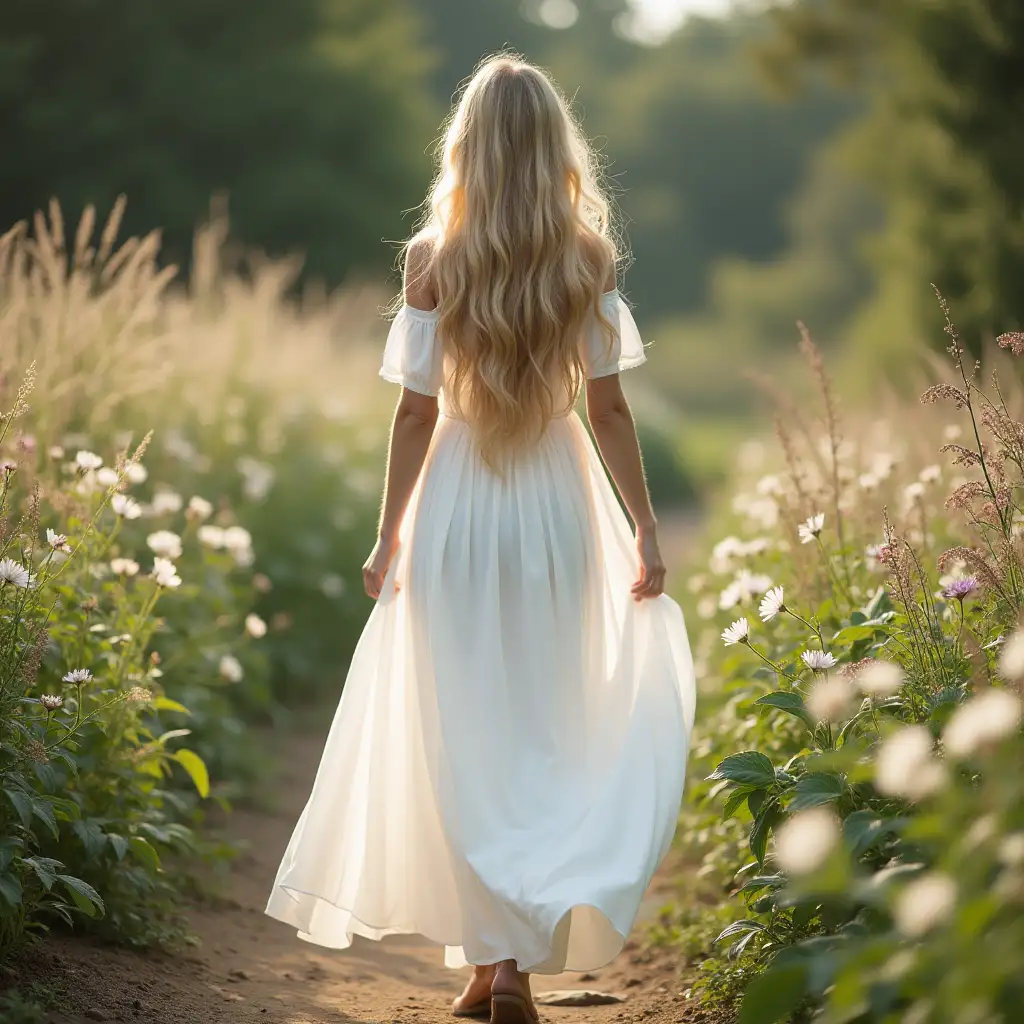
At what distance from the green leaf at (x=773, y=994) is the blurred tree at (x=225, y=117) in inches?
631

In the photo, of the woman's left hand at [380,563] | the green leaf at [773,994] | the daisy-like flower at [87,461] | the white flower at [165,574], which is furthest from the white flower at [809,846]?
the daisy-like flower at [87,461]

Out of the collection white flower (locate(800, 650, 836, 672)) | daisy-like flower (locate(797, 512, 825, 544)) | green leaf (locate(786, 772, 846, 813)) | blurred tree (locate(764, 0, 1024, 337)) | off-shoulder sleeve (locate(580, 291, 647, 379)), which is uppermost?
blurred tree (locate(764, 0, 1024, 337))

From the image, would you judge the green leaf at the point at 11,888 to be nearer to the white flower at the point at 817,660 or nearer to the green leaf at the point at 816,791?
the green leaf at the point at 816,791

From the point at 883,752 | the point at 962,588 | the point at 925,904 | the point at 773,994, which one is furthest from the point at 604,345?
the point at 925,904

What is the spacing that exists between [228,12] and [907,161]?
545 inches

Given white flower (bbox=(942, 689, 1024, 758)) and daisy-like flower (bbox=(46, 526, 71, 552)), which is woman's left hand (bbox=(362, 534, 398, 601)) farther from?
white flower (bbox=(942, 689, 1024, 758))

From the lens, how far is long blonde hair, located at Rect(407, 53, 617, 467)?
2951 mm

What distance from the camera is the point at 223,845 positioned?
145 inches

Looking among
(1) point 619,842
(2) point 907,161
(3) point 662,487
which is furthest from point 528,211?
(3) point 662,487

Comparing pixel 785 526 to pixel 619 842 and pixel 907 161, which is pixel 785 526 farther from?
pixel 907 161

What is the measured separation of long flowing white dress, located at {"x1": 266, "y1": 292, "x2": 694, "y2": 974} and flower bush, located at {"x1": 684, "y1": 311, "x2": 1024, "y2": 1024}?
286 millimetres

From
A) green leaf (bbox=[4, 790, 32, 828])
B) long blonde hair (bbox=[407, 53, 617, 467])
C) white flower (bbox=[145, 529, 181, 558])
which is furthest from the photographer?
white flower (bbox=[145, 529, 181, 558])

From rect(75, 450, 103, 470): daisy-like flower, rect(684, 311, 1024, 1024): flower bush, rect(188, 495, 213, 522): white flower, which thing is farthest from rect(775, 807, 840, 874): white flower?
rect(188, 495, 213, 522): white flower

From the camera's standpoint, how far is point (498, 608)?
9.83ft
